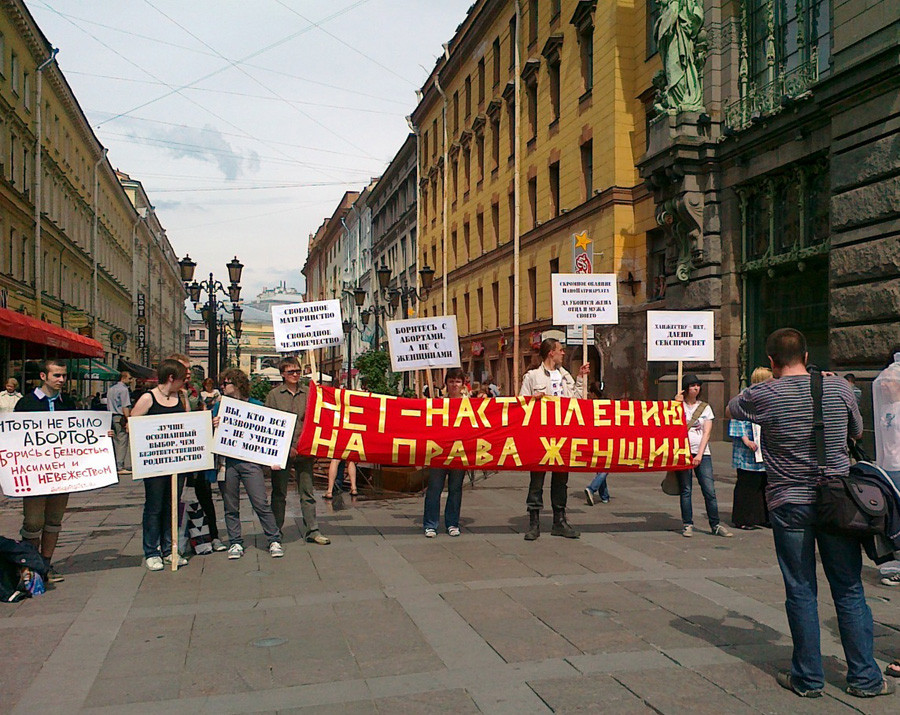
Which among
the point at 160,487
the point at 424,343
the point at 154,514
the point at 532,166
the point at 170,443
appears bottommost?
the point at 154,514

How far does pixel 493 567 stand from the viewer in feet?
25.8

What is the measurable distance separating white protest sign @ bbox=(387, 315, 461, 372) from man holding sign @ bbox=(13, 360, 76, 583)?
4794mm

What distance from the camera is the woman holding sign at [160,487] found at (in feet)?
26.5

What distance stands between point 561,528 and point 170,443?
13.1 feet

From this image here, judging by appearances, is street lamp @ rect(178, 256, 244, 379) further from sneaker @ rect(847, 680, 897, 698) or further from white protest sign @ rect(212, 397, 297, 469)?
sneaker @ rect(847, 680, 897, 698)

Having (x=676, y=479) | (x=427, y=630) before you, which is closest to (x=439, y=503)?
(x=676, y=479)

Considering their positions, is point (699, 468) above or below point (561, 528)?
above

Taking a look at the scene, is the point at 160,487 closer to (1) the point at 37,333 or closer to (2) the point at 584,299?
(2) the point at 584,299

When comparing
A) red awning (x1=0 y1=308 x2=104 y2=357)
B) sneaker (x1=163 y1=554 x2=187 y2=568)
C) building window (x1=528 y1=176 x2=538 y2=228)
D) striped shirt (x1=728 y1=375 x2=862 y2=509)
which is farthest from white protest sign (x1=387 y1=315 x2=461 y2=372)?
building window (x1=528 y1=176 x2=538 y2=228)

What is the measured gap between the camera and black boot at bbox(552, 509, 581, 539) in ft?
30.7

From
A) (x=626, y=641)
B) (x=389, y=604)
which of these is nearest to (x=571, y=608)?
(x=626, y=641)

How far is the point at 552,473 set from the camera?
30.9 ft

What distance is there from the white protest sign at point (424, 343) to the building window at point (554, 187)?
21.0m

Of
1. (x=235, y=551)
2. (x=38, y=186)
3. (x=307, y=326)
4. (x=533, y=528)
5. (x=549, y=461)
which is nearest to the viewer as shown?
(x=235, y=551)
